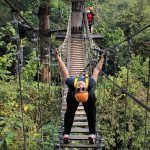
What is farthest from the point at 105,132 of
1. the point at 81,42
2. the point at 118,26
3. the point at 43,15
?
the point at 118,26

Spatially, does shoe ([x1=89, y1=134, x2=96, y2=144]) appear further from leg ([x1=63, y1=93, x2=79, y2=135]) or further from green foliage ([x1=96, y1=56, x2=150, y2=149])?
green foliage ([x1=96, y1=56, x2=150, y2=149])

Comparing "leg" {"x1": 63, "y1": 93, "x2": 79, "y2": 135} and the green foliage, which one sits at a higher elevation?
"leg" {"x1": 63, "y1": 93, "x2": 79, "y2": 135}

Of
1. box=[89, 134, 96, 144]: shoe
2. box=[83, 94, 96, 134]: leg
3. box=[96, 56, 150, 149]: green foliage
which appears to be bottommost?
box=[96, 56, 150, 149]: green foliage

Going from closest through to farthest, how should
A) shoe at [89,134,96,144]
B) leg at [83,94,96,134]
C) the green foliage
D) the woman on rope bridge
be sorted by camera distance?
1. the woman on rope bridge
2. leg at [83,94,96,134]
3. shoe at [89,134,96,144]
4. the green foliage

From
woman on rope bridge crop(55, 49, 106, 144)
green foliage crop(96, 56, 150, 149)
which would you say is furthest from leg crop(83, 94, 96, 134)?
green foliage crop(96, 56, 150, 149)

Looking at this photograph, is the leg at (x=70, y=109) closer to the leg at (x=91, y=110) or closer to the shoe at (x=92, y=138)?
the leg at (x=91, y=110)

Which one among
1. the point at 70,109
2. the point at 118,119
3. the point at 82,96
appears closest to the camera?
the point at 82,96

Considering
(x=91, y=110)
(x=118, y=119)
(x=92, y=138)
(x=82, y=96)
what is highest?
(x=82, y=96)

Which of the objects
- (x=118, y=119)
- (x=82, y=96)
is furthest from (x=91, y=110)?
(x=118, y=119)

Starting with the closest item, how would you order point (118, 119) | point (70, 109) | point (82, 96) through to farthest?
point (82, 96), point (70, 109), point (118, 119)

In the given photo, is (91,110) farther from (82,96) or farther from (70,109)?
(82,96)

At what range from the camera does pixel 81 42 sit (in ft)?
31.8

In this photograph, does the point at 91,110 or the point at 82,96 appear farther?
the point at 91,110

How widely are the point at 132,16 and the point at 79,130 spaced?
11083 mm
